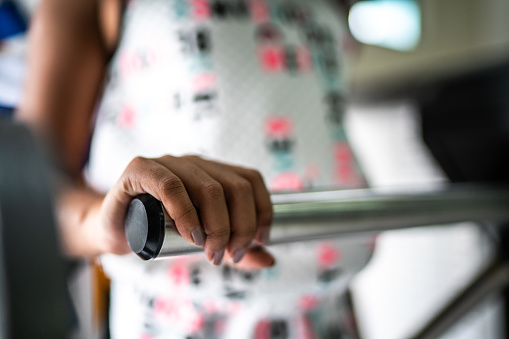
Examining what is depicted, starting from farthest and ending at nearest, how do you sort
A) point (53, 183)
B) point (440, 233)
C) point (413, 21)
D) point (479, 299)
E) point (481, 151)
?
1. point (413, 21)
2. point (440, 233)
3. point (481, 151)
4. point (479, 299)
5. point (53, 183)

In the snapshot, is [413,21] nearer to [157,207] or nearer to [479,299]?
[479,299]

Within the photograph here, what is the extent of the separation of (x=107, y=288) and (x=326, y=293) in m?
0.18

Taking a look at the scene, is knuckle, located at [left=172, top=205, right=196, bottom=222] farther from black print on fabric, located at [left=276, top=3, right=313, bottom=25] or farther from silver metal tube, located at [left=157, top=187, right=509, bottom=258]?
→ black print on fabric, located at [left=276, top=3, right=313, bottom=25]

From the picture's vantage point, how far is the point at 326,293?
37 cm

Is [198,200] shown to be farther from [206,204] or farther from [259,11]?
[259,11]

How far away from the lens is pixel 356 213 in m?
0.24

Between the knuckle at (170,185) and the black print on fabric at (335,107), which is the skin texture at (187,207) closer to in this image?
the knuckle at (170,185)

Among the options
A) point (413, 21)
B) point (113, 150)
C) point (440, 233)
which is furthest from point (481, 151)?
point (413, 21)

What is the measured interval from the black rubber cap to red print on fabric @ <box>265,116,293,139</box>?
205 millimetres

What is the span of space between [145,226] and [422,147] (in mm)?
848

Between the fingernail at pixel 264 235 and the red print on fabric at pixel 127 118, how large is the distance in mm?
161

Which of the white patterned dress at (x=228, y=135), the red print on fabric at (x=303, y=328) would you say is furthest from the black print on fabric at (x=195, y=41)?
the red print on fabric at (x=303, y=328)

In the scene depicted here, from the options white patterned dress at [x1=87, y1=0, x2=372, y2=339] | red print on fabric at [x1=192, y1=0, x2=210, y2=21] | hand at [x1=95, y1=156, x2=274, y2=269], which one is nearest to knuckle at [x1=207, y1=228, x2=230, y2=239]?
hand at [x1=95, y1=156, x2=274, y2=269]

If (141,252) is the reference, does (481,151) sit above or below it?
below
